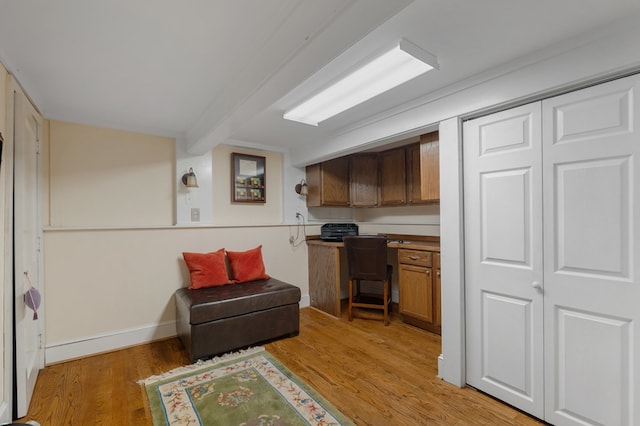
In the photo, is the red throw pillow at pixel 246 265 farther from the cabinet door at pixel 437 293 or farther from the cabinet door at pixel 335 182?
the cabinet door at pixel 437 293

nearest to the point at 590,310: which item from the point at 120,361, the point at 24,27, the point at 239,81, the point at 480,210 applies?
the point at 480,210

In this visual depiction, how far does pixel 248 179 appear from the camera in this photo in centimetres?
363

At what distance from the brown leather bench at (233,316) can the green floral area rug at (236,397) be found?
0.63 ft

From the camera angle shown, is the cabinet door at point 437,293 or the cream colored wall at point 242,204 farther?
the cream colored wall at point 242,204

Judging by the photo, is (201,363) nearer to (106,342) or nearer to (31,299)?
(106,342)

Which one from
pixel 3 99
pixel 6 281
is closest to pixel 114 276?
pixel 6 281

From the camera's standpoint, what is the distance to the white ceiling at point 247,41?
1.26m

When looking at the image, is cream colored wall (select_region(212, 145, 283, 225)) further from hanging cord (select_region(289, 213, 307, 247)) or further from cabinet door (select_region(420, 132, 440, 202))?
cabinet door (select_region(420, 132, 440, 202))

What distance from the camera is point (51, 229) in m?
2.49

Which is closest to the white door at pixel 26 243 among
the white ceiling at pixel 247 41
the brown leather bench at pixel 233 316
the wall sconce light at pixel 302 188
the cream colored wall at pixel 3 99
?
the cream colored wall at pixel 3 99

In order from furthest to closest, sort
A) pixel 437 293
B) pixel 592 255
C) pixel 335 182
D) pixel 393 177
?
pixel 335 182 → pixel 393 177 → pixel 437 293 → pixel 592 255

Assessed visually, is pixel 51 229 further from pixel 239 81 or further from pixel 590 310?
pixel 590 310

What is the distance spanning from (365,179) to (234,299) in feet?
7.79

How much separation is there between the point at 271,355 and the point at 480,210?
2092 mm
